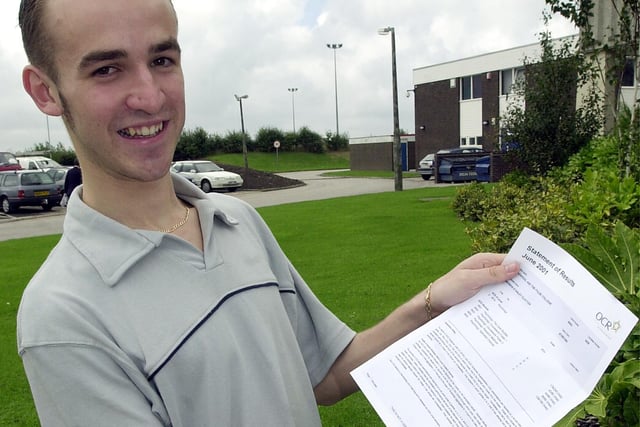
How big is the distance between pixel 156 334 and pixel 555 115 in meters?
12.3

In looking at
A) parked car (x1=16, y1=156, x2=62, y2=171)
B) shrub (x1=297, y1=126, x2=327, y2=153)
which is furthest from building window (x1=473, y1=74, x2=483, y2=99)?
parked car (x1=16, y1=156, x2=62, y2=171)

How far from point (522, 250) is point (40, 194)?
24051 mm

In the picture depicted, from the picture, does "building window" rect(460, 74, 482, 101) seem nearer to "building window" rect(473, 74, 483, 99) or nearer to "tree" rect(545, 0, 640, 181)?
"building window" rect(473, 74, 483, 99)

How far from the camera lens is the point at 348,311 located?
6.32m

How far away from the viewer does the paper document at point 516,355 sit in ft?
4.43

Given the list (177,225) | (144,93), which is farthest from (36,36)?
(177,225)

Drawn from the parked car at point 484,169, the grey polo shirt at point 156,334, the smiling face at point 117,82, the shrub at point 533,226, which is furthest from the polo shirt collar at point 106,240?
the parked car at point 484,169

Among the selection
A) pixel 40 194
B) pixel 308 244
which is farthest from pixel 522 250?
pixel 40 194

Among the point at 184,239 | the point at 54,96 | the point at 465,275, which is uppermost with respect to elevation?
the point at 54,96

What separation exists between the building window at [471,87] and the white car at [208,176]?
1780 centimetres

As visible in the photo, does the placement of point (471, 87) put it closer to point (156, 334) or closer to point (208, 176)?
point (208, 176)

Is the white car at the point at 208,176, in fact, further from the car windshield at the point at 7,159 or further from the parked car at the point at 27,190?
the car windshield at the point at 7,159

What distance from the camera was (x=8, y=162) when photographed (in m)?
31.0

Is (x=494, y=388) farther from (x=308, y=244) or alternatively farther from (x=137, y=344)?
(x=308, y=244)
